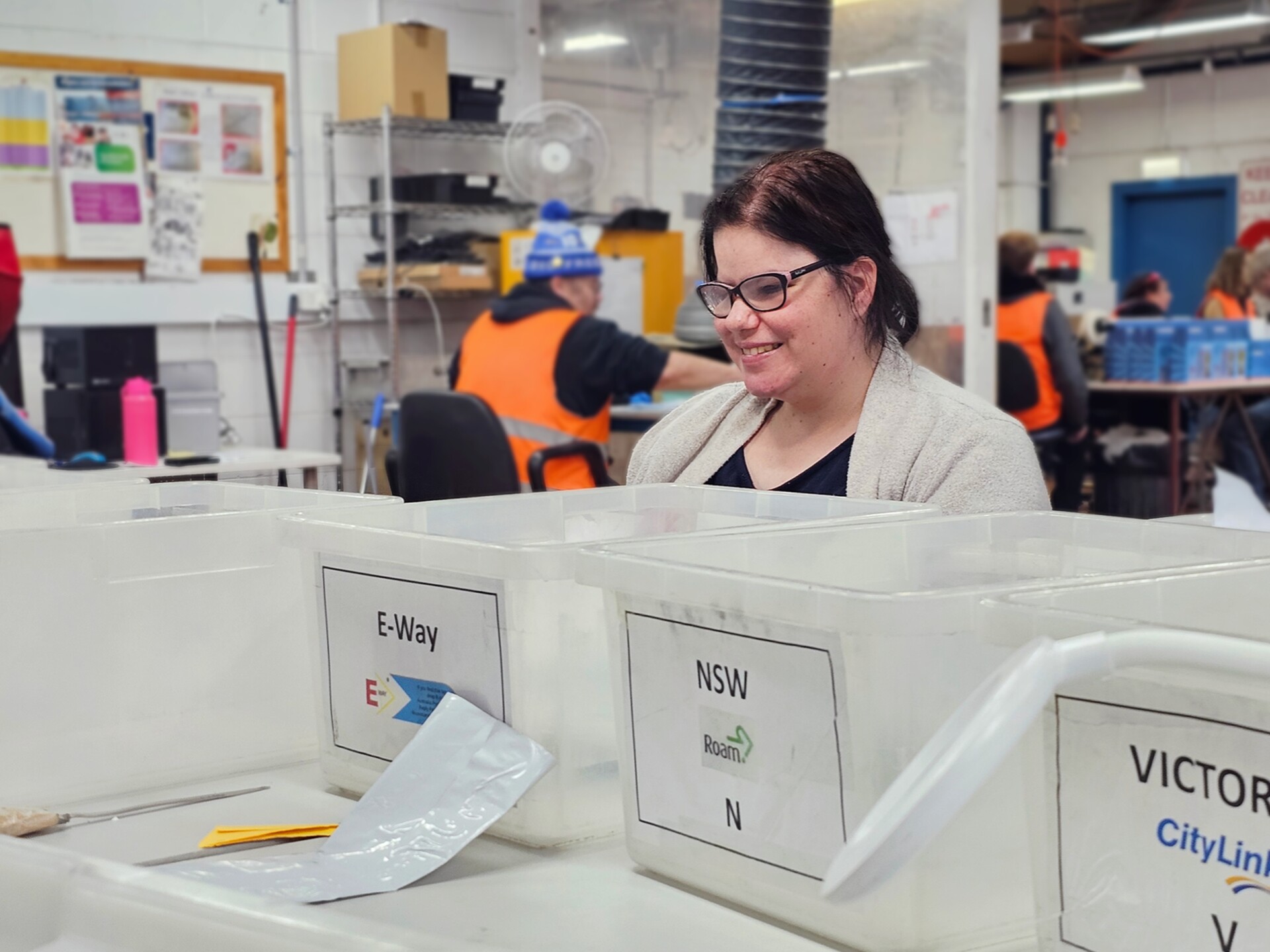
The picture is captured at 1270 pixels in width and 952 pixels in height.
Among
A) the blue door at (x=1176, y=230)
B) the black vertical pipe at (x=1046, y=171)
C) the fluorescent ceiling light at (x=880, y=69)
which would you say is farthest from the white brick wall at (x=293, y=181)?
the blue door at (x=1176, y=230)

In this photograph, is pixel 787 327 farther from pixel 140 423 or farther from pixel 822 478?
pixel 140 423

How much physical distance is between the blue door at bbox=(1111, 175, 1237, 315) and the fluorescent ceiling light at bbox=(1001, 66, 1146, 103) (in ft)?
3.94

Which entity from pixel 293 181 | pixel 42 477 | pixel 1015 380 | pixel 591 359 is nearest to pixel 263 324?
pixel 293 181

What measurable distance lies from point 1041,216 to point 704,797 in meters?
12.8

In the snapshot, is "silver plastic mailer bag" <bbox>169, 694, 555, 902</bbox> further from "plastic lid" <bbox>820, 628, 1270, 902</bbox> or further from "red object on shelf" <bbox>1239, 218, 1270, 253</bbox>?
"red object on shelf" <bbox>1239, 218, 1270, 253</bbox>

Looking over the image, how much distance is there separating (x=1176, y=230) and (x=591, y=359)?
386 inches

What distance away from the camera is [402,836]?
885 mm

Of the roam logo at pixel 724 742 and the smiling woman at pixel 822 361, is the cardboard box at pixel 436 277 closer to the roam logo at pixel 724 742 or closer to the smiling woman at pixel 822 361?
the smiling woman at pixel 822 361

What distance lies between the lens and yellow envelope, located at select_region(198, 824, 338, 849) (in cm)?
94

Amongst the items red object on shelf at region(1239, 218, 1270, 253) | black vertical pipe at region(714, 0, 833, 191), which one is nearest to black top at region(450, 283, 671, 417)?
black vertical pipe at region(714, 0, 833, 191)

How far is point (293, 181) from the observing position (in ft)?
18.3

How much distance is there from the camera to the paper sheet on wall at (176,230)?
5266 mm

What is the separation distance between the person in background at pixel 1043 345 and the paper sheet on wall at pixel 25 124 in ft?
11.7

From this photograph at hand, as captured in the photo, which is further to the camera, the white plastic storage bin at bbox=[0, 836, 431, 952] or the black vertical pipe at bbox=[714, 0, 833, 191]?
the black vertical pipe at bbox=[714, 0, 833, 191]
